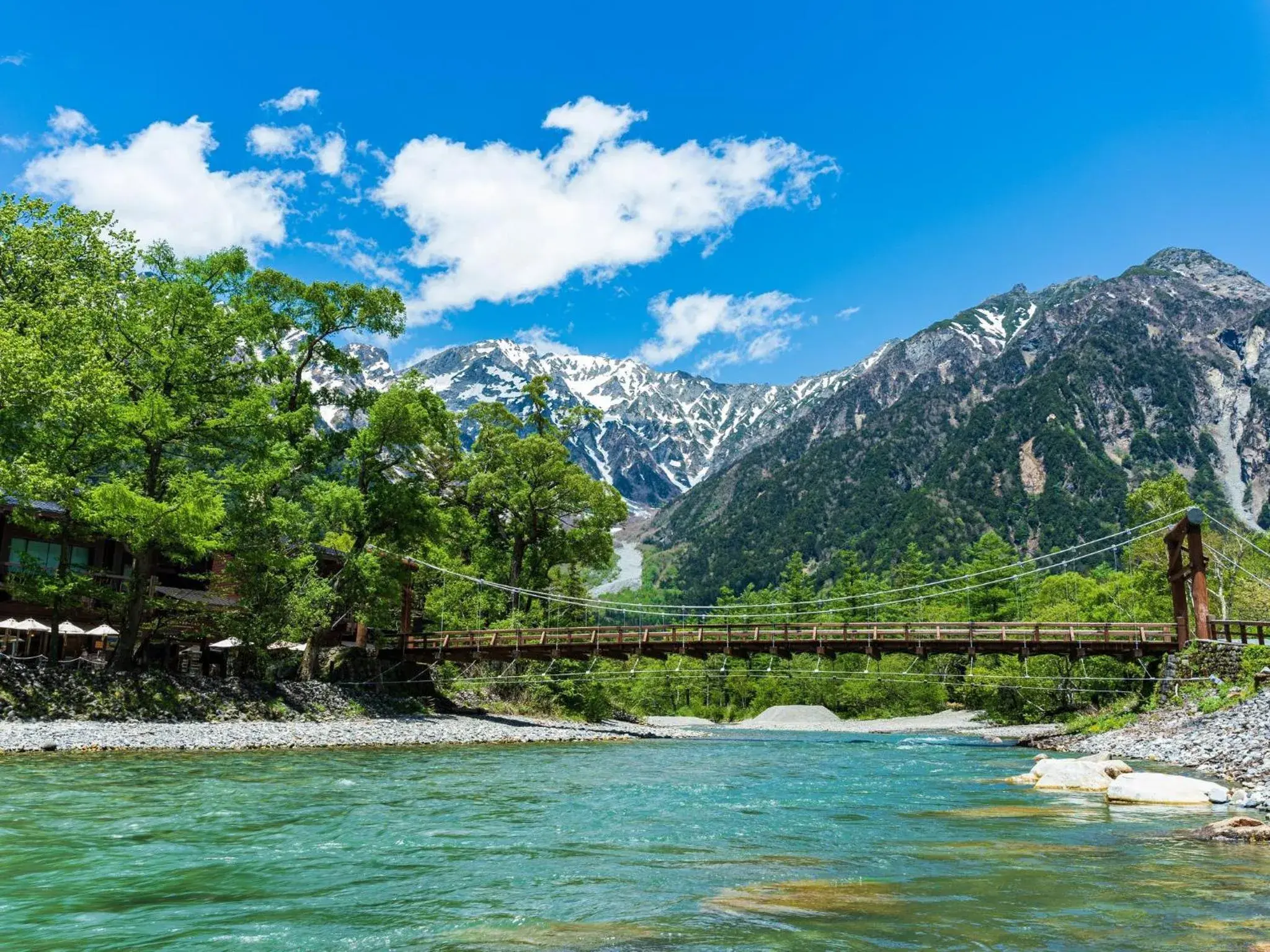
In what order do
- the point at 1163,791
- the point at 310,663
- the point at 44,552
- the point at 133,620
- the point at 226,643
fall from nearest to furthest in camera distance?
→ 1. the point at 1163,791
2. the point at 133,620
3. the point at 226,643
4. the point at 310,663
5. the point at 44,552

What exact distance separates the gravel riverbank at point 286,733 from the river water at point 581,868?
2491mm

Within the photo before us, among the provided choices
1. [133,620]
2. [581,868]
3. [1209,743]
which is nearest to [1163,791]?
[1209,743]

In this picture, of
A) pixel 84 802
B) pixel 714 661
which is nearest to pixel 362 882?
pixel 84 802

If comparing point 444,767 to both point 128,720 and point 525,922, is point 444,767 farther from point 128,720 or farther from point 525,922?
point 525,922

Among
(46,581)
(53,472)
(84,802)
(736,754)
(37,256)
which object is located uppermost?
(37,256)

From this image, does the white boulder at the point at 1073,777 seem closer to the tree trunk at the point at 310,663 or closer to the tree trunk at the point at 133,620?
the tree trunk at the point at 133,620

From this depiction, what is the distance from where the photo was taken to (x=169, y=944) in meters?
5.54

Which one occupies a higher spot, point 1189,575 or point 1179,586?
point 1189,575

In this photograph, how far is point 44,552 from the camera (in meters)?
33.2

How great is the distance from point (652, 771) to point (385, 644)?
18.8 metres

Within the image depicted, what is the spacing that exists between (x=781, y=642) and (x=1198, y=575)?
1318 centimetres

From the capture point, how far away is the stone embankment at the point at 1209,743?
1403cm

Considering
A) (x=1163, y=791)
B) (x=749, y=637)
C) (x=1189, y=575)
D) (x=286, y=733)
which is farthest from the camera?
(x=749, y=637)

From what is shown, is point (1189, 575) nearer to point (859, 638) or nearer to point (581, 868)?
point (859, 638)
